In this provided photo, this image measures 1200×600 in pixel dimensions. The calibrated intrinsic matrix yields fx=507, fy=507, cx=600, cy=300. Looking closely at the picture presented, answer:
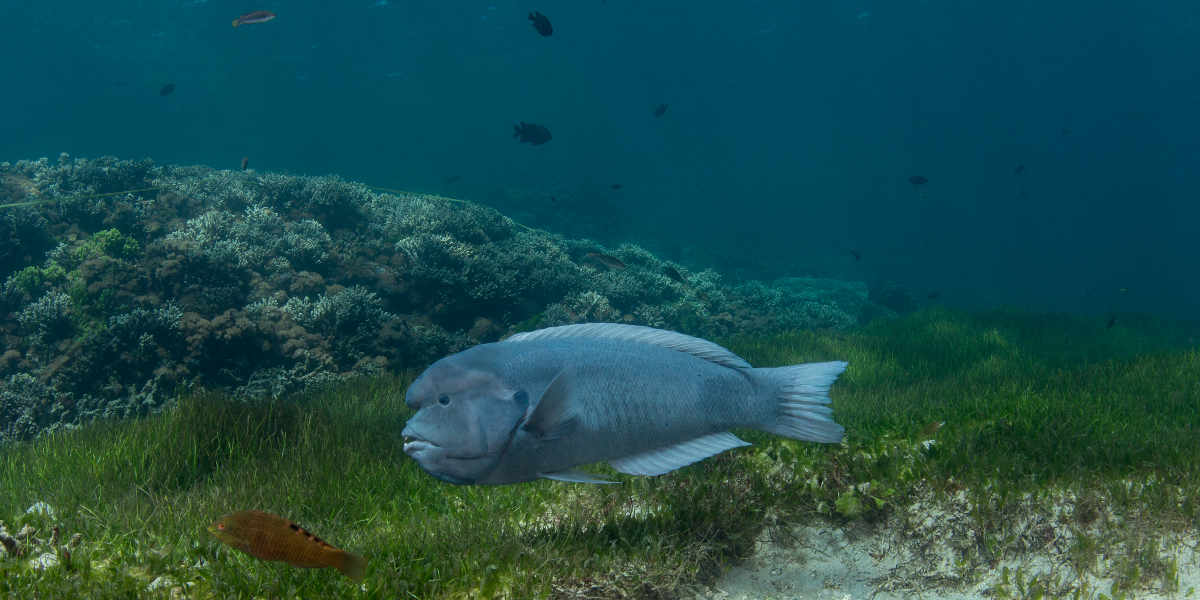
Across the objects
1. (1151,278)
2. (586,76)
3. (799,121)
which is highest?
(586,76)

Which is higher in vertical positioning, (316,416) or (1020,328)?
(316,416)

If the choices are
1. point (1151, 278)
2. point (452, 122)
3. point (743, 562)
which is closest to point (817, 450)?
point (743, 562)

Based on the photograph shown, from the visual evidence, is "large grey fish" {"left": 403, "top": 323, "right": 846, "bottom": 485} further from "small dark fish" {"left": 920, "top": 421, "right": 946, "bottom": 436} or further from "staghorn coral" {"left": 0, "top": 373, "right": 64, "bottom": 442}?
"staghorn coral" {"left": 0, "top": 373, "right": 64, "bottom": 442}

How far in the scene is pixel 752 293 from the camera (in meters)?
17.2

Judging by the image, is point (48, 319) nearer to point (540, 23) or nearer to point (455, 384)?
point (540, 23)

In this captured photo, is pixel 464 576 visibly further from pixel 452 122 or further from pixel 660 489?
pixel 452 122

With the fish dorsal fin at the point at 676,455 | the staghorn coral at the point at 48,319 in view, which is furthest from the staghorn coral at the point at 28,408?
the fish dorsal fin at the point at 676,455

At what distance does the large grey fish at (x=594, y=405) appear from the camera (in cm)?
140

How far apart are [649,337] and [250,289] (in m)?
9.64

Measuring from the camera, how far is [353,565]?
1.51 metres

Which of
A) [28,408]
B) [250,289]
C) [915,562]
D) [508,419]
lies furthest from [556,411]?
[250,289]

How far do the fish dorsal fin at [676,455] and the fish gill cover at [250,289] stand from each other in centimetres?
699

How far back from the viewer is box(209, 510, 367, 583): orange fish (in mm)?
1499

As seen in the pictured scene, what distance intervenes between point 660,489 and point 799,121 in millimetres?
126187
